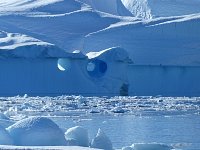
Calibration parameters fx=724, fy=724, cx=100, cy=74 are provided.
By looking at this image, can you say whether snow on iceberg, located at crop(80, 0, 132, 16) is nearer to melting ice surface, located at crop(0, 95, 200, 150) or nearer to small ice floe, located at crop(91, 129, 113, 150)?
melting ice surface, located at crop(0, 95, 200, 150)

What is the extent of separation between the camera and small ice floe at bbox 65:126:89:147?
7429mm

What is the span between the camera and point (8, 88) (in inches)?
774

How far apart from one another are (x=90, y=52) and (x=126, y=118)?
31.5 feet

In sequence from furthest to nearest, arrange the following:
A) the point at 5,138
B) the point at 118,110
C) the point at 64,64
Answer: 1. the point at 64,64
2. the point at 118,110
3. the point at 5,138

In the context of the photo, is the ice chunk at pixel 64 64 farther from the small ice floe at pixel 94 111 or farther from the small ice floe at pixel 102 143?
the small ice floe at pixel 102 143

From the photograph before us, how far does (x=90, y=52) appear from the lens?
22.1m

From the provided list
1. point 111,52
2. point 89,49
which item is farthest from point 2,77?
point 89,49

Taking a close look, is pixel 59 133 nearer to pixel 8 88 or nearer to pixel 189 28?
pixel 8 88

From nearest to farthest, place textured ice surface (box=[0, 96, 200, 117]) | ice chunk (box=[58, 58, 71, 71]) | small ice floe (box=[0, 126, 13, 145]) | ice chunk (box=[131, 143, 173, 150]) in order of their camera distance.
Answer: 1. small ice floe (box=[0, 126, 13, 145])
2. ice chunk (box=[131, 143, 173, 150])
3. textured ice surface (box=[0, 96, 200, 117])
4. ice chunk (box=[58, 58, 71, 71])

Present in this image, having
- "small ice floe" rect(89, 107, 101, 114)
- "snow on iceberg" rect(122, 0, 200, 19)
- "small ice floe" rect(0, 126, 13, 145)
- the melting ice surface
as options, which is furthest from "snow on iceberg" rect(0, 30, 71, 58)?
"small ice floe" rect(0, 126, 13, 145)

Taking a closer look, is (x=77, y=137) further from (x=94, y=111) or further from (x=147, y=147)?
(x=94, y=111)

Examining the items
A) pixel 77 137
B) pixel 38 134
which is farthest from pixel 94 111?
pixel 38 134

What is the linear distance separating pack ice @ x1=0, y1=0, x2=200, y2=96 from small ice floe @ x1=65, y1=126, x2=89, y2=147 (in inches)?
472

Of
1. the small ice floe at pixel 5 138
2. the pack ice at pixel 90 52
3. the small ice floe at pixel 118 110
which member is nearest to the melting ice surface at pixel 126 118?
the small ice floe at pixel 118 110
